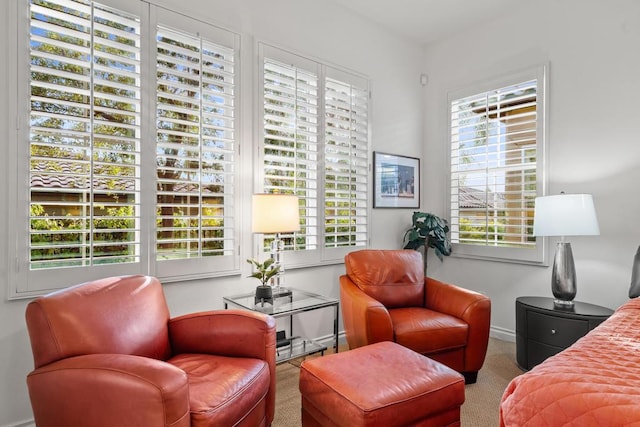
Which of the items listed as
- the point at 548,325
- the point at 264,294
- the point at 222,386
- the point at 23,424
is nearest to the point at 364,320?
the point at 264,294

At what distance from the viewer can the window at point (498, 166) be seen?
3.33 meters

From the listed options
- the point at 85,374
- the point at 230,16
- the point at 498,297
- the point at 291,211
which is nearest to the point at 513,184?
the point at 498,297

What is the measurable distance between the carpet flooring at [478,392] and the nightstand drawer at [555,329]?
14.3 inches

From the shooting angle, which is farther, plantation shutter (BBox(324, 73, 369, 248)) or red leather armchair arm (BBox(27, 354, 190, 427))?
plantation shutter (BBox(324, 73, 369, 248))

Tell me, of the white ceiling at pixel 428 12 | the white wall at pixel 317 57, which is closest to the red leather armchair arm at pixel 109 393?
the white wall at pixel 317 57

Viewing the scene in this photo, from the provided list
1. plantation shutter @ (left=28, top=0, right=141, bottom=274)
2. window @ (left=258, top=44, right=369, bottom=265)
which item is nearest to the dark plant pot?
window @ (left=258, top=44, right=369, bottom=265)

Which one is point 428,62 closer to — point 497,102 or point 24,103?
point 497,102

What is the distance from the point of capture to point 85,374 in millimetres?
1325

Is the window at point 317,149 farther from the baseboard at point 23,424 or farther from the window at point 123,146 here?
the baseboard at point 23,424

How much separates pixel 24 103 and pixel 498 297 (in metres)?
3.92

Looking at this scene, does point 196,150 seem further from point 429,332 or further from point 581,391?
point 581,391

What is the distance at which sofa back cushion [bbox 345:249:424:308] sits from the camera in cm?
289

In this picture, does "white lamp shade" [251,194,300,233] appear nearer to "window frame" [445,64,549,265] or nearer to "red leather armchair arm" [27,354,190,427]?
"red leather armchair arm" [27,354,190,427]

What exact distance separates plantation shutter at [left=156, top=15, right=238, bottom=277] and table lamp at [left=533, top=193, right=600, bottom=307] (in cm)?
227
